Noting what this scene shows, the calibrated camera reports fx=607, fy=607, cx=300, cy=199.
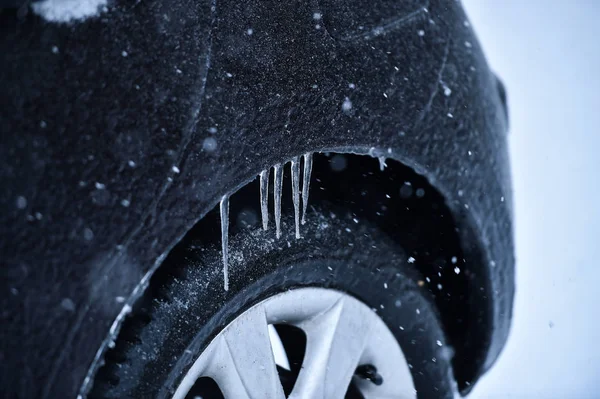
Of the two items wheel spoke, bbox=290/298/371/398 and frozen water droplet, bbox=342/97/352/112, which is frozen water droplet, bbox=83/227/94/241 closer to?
frozen water droplet, bbox=342/97/352/112

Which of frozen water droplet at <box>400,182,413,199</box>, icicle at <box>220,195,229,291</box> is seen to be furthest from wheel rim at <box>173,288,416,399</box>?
frozen water droplet at <box>400,182,413,199</box>

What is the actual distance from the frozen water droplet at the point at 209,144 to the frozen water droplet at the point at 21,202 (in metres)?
0.23

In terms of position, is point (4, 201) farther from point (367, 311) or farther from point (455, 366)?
point (455, 366)

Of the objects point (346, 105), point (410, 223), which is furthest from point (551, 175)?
point (346, 105)

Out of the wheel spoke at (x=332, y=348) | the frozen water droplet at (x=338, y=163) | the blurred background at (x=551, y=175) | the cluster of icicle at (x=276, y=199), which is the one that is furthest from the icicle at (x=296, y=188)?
the blurred background at (x=551, y=175)

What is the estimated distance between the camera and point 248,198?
99 cm

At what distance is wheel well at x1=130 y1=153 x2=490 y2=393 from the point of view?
98 centimetres

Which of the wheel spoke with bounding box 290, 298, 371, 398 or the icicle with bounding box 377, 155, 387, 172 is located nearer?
the icicle with bounding box 377, 155, 387, 172

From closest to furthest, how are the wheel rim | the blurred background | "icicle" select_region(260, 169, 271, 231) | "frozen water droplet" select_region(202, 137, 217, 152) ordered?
1. "frozen water droplet" select_region(202, 137, 217, 152)
2. "icicle" select_region(260, 169, 271, 231)
3. the wheel rim
4. the blurred background

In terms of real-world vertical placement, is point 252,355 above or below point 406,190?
below

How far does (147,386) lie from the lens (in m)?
0.88

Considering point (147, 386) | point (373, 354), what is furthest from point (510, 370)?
point (147, 386)

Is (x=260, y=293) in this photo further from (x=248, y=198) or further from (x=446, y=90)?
(x=446, y=90)

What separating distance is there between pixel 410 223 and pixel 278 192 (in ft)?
1.17
